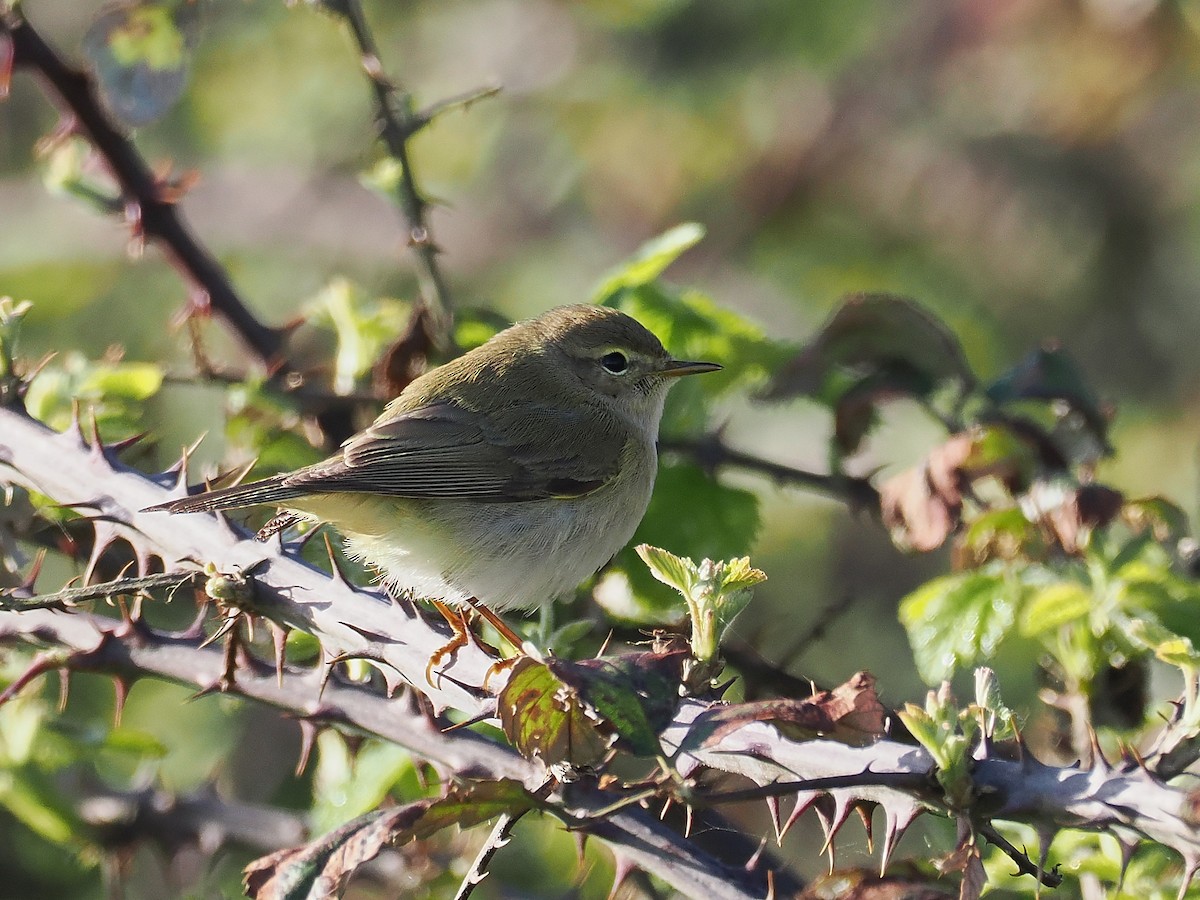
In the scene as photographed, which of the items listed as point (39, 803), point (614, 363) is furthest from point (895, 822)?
point (614, 363)

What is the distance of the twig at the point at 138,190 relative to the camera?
3.23 m

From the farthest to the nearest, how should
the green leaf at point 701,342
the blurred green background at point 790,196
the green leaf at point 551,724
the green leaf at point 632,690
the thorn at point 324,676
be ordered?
1. the blurred green background at point 790,196
2. the green leaf at point 701,342
3. the thorn at point 324,676
4. the green leaf at point 551,724
5. the green leaf at point 632,690

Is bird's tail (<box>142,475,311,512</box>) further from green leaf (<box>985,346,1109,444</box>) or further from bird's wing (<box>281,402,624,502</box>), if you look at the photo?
green leaf (<box>985,346,1109,444</box>)

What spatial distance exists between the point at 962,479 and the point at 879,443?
3.49 metres

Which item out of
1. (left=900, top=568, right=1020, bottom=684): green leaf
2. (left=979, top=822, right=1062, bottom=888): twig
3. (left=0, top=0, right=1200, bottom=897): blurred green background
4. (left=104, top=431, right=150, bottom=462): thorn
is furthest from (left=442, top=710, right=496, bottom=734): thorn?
(left=0, top=0, right=1200, bottom=897): blurred green background

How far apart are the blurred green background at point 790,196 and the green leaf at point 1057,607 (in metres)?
3.05

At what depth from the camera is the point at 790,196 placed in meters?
6.57

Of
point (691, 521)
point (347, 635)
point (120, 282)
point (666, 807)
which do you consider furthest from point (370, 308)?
point (120, 282)

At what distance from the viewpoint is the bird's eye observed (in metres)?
4.55

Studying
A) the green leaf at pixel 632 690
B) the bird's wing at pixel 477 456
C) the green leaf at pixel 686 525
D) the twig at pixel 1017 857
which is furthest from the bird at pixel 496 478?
the twig at pixel 1017 857

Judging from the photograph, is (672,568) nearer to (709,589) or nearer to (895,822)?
(709,589)

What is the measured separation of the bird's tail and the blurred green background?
3076mm

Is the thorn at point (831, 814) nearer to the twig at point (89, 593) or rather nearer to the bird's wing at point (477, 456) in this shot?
the twig at point (89, 593)

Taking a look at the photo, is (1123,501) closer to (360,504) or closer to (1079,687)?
(1079,687)
